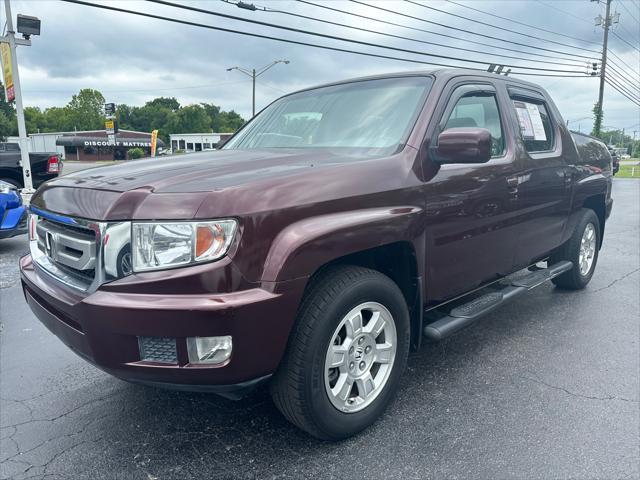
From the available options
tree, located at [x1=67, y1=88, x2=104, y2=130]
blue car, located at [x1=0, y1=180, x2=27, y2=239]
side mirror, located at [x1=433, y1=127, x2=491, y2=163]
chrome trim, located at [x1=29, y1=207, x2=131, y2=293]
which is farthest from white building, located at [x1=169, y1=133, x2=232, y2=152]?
side mirror, located at [x1=433, y1=127, x2=491, y2=163]

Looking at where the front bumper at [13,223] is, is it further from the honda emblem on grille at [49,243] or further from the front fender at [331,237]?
the front fender at [331,237]

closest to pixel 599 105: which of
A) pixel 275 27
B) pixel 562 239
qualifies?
pixel 275 27

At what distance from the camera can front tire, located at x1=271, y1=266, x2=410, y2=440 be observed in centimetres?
221

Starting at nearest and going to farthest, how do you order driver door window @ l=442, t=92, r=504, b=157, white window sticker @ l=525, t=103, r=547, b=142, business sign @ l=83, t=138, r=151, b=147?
driver door window @ l=442, t=92, r=504, b=157 → white window sticker @ l=525, t=103, r=547, b=142 → business sign @ l=83, t=138, r=151, b=147

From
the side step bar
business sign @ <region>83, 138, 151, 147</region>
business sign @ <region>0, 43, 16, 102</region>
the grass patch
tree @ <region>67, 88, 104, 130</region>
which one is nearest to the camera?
the side step bar

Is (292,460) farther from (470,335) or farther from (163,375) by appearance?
(470,335)

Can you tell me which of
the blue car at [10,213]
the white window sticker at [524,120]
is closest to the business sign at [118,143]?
the blue car at [10,213]

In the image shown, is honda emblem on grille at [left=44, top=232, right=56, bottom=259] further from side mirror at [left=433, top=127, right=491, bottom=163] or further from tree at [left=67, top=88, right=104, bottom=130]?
tree at [left=67, top=88, right=104, bottom=130]

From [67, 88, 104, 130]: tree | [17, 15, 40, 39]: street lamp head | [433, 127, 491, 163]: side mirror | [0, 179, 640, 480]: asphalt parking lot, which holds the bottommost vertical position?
[0, 179, 640, 480]: asphalt parking lot

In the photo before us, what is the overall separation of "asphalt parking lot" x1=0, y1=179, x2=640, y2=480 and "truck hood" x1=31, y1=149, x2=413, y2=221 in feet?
3.84

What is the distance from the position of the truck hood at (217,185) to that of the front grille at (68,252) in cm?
10

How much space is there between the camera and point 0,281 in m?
5.54

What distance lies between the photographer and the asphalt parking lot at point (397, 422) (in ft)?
7.53

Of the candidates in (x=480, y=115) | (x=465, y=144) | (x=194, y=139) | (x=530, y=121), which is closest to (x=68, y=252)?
(x=465, y=144)
